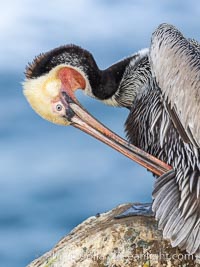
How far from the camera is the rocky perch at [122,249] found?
5.64 metres

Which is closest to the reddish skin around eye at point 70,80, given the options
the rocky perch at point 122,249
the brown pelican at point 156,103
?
the brown pelican at point 156,103

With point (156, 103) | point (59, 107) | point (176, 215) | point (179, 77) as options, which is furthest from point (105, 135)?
point (176, 215)

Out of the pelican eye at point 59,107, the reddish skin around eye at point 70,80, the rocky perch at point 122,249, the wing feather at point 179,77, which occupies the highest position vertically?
the reddish skin around eye at point 70,80

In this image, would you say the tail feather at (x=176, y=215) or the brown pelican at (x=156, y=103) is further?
the brown pelican at (x=156, y=103)

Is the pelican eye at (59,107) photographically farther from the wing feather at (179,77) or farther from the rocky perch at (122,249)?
the rocky perch at (122,249)

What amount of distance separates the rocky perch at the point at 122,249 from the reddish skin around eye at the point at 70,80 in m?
1.90

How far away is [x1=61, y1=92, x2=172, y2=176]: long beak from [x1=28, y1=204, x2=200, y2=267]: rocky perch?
0.79 meters

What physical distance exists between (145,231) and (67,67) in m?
2.27

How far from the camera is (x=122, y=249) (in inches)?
224

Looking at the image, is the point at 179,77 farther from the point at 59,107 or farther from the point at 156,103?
the point at 59,107

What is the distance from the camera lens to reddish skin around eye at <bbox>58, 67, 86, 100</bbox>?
7.49 metres

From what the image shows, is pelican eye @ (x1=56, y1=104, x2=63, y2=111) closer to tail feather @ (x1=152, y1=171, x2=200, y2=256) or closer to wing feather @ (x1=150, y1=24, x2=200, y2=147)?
wing feather @ (x1=150, y1=24, x2=200, y2=147)

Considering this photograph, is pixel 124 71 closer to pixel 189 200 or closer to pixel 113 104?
pixel 113 104

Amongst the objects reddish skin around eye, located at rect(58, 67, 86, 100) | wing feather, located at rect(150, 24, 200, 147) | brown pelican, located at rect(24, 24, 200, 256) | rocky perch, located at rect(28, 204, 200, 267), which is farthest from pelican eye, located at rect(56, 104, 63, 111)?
rocky perch, located at rect(28, 204, 200, 267)
